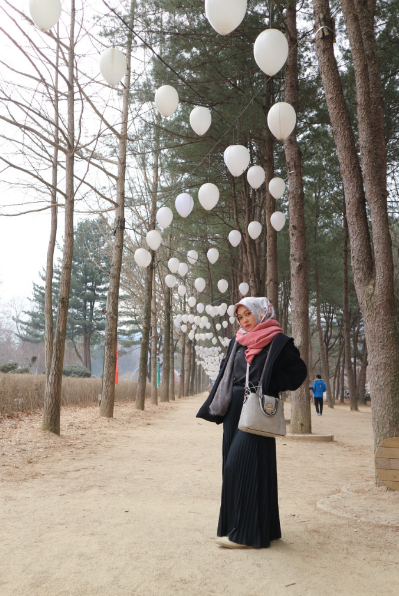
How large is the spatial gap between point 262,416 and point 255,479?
37 centimetres

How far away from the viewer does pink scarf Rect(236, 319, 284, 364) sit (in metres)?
3.12

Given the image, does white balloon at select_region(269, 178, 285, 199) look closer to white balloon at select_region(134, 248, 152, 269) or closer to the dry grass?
white balloon at select_region(134, 248, 152, 269)

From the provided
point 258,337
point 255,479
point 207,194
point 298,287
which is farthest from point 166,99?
point 255,479

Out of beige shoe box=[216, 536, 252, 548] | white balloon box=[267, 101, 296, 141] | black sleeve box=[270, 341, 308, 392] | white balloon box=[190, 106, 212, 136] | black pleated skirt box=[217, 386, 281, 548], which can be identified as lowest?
beige shoe box=[216, 536, 252, 548]

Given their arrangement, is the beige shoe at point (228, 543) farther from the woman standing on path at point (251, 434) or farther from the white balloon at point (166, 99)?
the white balloon at point (166, 99)

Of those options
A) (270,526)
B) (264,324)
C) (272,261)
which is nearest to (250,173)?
(272,261)

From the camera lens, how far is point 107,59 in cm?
558

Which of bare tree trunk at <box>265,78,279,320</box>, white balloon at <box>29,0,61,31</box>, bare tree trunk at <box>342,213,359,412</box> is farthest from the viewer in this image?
bare tree trunk at <box>342,213,359,412</box>

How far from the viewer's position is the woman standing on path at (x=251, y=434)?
2.97 metres

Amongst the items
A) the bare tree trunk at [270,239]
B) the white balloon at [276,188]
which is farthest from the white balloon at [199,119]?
the bare tree trunk at [270,239]

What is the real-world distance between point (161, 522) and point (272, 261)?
783cm

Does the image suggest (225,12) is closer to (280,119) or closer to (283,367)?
(280,119)

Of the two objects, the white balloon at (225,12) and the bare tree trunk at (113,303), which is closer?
the white balloon at (225,12)

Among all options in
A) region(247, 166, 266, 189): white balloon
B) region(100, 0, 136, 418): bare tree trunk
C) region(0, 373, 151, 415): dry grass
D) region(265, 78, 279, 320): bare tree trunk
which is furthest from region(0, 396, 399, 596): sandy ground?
region(100, 0, 136, 418): bare tree trunk
